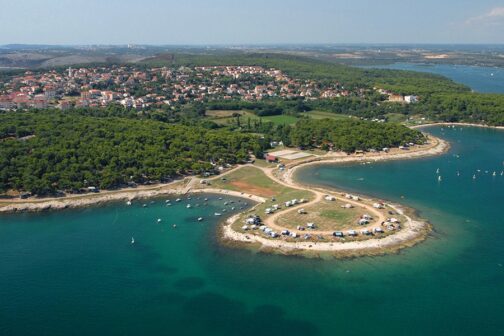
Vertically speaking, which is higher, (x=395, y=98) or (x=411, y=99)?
(x=411, y=99)

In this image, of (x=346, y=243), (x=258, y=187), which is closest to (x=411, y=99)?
(x=258, y=187)

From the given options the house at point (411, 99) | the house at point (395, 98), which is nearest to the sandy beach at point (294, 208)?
the house at point (411, 99)

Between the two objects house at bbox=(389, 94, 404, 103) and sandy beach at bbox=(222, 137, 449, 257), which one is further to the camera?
house at bbox=(389, 94, 404, 103)

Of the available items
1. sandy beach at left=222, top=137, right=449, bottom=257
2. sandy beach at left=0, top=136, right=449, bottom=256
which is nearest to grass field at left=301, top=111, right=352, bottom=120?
sandy beach at left=0, top=136, right=449, bottom=256

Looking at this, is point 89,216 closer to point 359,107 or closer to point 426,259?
point 426,259

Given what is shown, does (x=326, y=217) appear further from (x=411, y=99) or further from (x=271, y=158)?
(x=411, y=99)

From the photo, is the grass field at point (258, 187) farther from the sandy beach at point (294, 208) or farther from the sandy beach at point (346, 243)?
the sandy beach at point (346, 243)

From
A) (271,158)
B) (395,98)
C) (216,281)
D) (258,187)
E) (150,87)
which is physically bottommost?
(216,281)

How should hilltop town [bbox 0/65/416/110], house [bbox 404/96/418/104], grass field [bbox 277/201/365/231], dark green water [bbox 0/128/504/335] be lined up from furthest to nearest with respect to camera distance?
hilltop town [bbox 0/65/416/110] < house [bbox 404/96/418/104] < grass field [bbox 277/201/365/231] < dark green water [bbox 0/128/504/335]

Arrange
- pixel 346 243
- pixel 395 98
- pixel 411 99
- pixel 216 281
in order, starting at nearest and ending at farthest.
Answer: pixel 216 281 < pixel 346 243 < pixel 411 99 < pixel 395 98

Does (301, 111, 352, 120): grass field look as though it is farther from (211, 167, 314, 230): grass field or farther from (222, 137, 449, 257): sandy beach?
(222, 137, 449, 257): sandy beach
